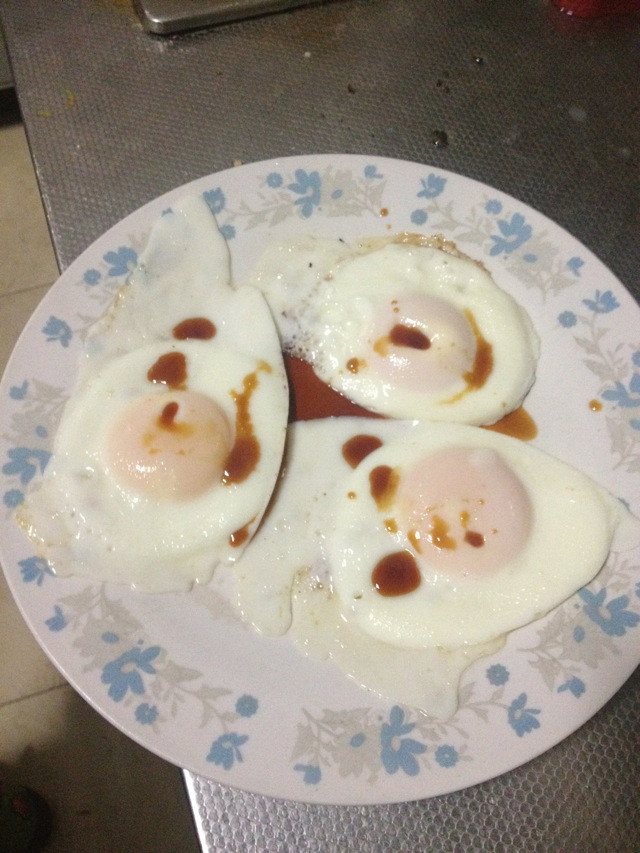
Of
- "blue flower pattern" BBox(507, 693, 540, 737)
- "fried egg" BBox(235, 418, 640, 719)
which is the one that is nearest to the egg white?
"fried egg" BBox(235, 418, 640, 719)

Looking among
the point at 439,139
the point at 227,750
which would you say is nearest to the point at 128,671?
the point at 227,750

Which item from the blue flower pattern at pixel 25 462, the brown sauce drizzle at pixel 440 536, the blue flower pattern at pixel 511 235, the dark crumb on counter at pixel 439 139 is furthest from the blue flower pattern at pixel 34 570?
the dark crumb on counter at pixel 439 139

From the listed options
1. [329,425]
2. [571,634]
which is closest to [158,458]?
[329,425]

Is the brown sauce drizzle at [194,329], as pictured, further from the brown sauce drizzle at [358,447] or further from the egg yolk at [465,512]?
the egg yolk at [465,512]

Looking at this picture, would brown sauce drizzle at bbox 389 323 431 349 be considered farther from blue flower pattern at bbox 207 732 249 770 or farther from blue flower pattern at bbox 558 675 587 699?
blue flower pattern at bbox 207 732 249 770

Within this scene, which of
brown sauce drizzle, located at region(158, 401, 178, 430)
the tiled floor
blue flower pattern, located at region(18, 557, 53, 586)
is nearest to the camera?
blue flower pattern, located at region(18, 557, 53, 586)

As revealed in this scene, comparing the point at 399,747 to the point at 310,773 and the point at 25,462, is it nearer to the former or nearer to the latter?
the point at 310,773

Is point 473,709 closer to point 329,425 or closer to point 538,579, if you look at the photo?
point 538,579
